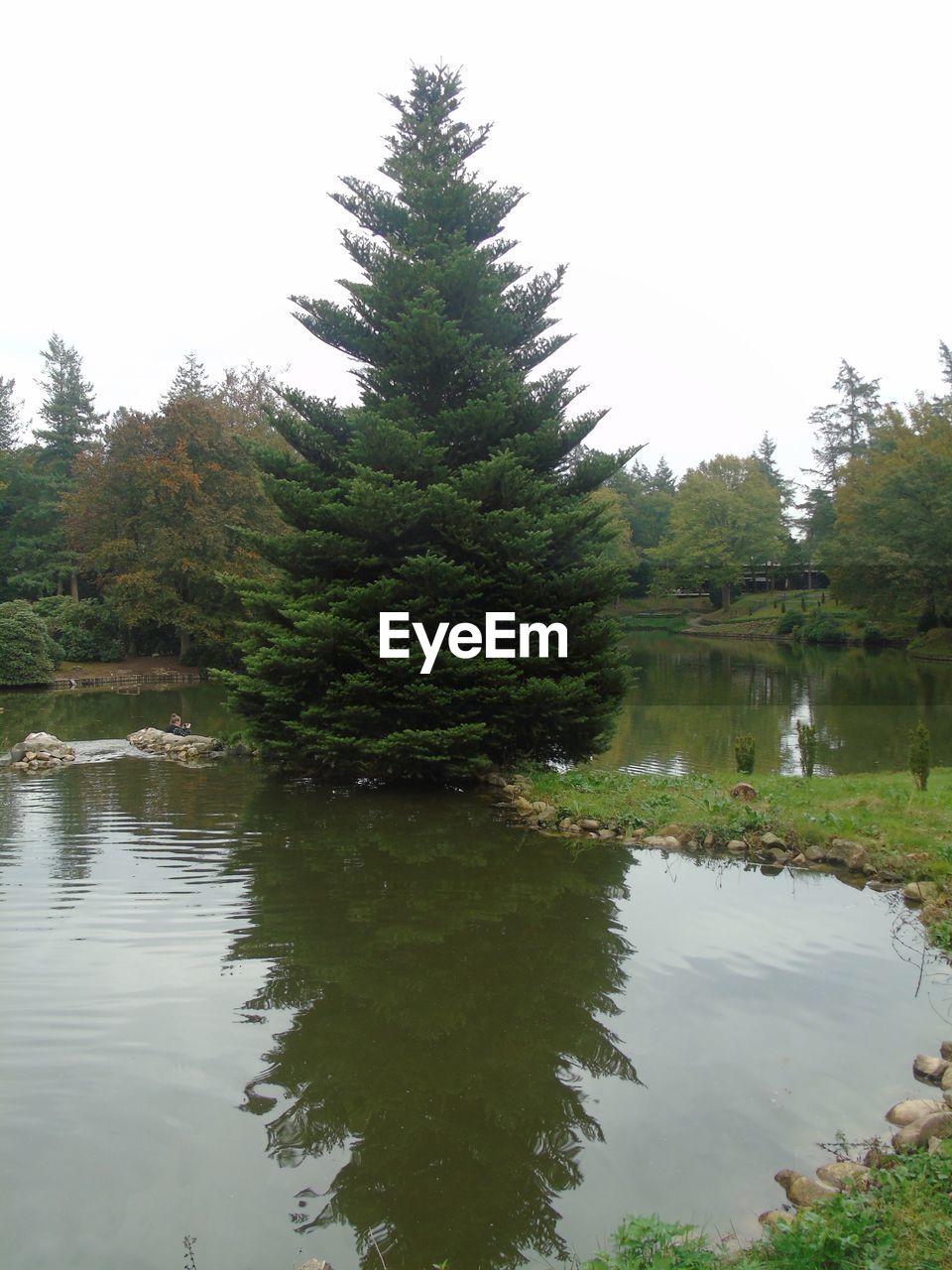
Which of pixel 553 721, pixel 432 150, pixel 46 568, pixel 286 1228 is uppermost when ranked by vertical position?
pixel 432 150

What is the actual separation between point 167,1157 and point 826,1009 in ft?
13.0

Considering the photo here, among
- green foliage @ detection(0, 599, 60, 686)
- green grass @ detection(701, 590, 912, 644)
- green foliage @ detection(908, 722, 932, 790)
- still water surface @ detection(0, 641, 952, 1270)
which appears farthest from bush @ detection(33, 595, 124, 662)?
green grass @ detection(701, 590, 912, 644)

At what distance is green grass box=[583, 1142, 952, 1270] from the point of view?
10.1 ft

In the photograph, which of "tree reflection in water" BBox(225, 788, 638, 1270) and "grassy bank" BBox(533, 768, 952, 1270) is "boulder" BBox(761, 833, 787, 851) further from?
"tree reflection in water" BBox(225, 788, 638, 1270)

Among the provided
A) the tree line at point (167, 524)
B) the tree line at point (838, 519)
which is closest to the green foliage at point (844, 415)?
the tree line at point (838, 519)

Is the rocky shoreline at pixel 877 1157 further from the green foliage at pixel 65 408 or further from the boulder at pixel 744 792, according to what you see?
the green foliage at pixel 65 408

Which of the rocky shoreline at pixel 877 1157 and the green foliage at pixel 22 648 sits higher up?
the green foliage at pixel 22 648

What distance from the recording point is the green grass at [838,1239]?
3068 millimetres

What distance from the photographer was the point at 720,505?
53969mm

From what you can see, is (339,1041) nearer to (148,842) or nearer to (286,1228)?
(286,1228)

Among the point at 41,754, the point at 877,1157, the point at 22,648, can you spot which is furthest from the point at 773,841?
the point at 22,648

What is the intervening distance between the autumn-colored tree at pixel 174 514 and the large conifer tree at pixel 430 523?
69.7ft

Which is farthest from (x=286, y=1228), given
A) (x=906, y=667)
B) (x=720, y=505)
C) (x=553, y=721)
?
(x=720, y=505)

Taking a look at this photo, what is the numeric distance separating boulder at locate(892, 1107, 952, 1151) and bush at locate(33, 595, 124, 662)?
117 ft
